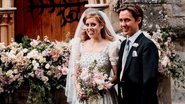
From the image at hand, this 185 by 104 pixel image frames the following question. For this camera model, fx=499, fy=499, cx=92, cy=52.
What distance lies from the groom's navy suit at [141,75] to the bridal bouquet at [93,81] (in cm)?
16

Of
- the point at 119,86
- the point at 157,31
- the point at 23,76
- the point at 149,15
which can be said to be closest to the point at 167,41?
the point at 157,31

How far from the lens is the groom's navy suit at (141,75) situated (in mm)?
3969

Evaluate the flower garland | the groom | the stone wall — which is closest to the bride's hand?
the groom

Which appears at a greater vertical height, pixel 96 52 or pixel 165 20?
pixel 165 20

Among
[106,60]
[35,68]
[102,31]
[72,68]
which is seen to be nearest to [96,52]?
[106,60]

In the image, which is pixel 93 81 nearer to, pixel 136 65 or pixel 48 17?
pixel 136 65

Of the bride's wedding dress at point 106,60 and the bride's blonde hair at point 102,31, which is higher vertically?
the bride's blonde hair at point 102,31

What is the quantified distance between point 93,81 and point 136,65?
15.8 inches

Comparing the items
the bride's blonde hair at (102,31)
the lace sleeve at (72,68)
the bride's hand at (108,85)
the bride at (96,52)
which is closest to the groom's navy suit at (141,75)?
the bride's hand at (108,85)

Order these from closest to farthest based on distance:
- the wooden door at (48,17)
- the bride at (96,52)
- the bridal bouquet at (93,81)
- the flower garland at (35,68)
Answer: the bridal bouquet at (93,81) < the bride at (96,52) < the flower garland at (35,68) < the wooden door at (48,17)

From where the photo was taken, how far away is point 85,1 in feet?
21.8

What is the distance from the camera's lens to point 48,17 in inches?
266

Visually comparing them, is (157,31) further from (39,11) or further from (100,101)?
(39,11)

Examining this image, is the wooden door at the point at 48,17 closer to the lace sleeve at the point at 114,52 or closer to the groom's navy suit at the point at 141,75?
the lace sleeve at the point at 114,52
